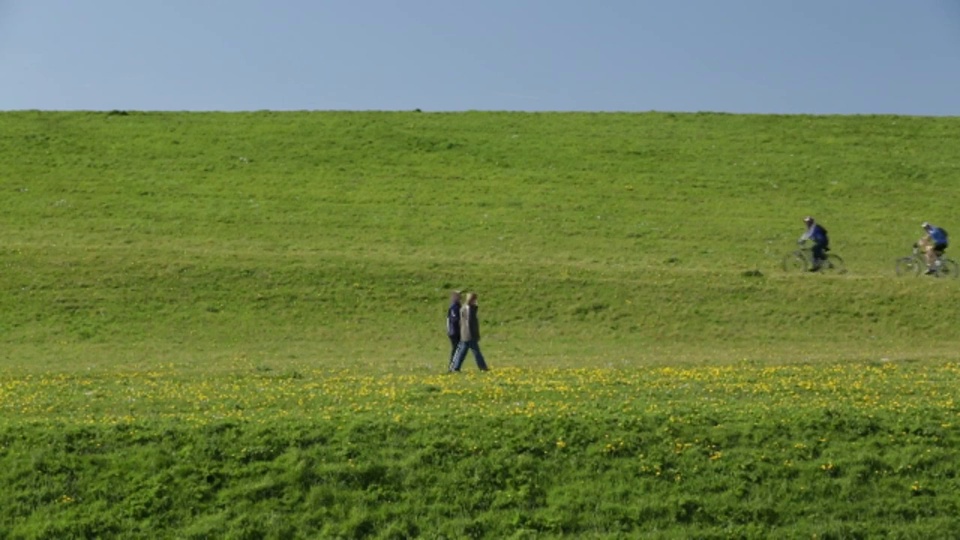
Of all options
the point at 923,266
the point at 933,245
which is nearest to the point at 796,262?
the point at 923,266

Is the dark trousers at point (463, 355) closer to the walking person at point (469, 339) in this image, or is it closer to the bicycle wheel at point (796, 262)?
the walking person at point (469, 339)

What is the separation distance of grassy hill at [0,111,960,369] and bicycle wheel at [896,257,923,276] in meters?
0.93

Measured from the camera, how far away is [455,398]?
21.5m

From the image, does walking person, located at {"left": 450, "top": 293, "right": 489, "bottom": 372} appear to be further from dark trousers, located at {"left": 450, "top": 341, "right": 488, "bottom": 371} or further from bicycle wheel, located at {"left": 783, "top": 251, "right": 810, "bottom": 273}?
bicycle wheel, located at {"left": 783, "top": 251, "right": 810, "bottom": 273}

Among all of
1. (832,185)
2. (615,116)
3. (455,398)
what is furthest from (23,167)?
(455,398)

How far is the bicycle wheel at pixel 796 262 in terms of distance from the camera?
144 feet

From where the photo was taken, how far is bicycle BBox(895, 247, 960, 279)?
42.3 m

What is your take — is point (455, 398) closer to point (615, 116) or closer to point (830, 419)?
point (830, 419)

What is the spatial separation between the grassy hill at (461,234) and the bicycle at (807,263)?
4.50ft

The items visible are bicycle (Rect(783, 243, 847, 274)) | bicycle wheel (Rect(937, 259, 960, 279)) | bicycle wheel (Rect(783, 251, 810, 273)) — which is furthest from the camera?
bicycle wheel (Rect(783, 251, 810, 273))

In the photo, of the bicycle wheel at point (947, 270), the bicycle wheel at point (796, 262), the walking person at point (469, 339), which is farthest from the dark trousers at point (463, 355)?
the bicycle wheel at point (947, 270)

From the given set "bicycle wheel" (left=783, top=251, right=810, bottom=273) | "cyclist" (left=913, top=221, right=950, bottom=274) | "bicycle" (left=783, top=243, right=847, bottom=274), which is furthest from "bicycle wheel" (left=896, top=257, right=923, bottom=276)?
"bicycle wheel" (left=783, top=251, right=810, bottom=273)

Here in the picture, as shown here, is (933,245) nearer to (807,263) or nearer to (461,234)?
(807,263)

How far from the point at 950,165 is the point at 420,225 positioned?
3293 cm
